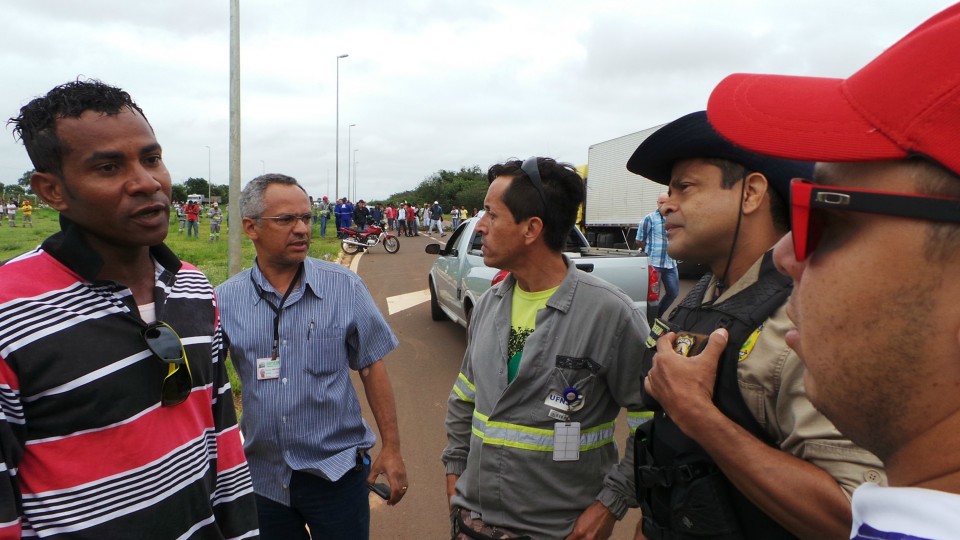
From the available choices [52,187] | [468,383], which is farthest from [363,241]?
[52,187]

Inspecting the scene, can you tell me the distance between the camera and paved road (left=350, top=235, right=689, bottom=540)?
3.61 metres

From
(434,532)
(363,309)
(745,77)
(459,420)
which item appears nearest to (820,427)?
(745,77)

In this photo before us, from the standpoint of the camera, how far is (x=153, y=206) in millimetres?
1586

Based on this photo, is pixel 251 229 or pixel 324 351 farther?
pixel 251 229

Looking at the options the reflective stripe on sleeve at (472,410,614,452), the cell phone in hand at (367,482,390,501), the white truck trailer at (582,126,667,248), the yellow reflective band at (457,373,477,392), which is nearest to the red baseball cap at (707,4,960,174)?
the reflective stripe on sleeve at (472,410,614,452)

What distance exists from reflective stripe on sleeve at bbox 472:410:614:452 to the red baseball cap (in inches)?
55.9

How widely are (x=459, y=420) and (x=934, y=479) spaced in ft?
6.25

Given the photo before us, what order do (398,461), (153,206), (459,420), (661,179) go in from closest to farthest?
(153,206), (661,179), (459,420), (398,461)

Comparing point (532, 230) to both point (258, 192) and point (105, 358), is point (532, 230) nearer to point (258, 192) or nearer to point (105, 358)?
point (258, 192)

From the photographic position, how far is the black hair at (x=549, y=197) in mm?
2348

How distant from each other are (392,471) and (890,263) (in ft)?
7.61

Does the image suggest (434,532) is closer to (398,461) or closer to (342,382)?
(398,461)

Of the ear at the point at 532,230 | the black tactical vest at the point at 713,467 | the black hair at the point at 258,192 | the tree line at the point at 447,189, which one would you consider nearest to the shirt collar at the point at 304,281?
the black hair at the point at 258,192

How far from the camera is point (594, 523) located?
197 cm
